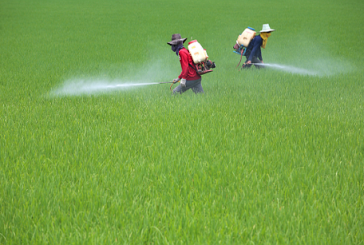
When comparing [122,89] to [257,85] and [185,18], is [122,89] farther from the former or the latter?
[185,18]

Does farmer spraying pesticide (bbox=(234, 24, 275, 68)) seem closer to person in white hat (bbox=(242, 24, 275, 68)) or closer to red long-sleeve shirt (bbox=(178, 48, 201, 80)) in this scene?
person in white hat (bbox=(242, 24, 275, 68))

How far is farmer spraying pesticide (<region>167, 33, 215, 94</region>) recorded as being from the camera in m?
5.71

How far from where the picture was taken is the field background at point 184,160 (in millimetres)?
2262

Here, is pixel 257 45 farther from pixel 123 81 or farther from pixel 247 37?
pixel 123 81

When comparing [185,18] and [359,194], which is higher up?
[185,18]

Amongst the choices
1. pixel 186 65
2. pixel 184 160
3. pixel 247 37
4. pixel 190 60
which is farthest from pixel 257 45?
pixel 184 160

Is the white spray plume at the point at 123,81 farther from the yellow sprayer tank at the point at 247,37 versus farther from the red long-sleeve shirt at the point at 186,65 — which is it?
the yellow sprayer tank at the point at 247,37

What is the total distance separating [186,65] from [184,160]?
110 inches

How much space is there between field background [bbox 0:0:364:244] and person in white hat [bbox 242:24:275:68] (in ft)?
1.96

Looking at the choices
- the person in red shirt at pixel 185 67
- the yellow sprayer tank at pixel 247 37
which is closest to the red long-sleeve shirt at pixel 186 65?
the person in red shirt at pixel 185 67

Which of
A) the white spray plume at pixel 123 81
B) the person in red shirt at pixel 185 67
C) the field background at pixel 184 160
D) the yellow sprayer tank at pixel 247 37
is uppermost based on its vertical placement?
the yellow sprayer tank at pixel 247 37

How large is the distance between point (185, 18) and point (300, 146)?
19407 mm

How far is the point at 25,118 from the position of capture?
185 inches

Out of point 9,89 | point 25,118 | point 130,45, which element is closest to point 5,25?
point 130,45
